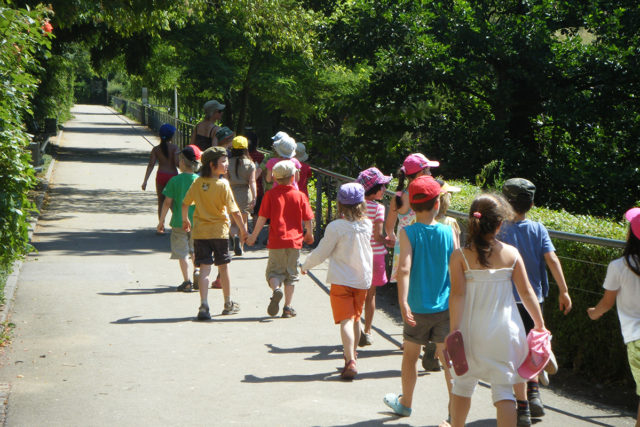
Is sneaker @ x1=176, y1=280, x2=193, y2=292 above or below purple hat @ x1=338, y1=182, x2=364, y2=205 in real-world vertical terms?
below

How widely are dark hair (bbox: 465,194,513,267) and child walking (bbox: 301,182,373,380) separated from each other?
1910mm

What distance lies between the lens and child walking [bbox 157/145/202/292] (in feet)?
29.5

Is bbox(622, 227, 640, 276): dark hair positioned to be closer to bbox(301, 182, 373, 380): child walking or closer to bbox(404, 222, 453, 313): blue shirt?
bbox(404, 222, 453, 313): blue shirt

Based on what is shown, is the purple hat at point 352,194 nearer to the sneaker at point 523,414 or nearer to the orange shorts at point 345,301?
the orange shorts at point 345,301

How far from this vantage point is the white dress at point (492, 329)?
4348 millimetres

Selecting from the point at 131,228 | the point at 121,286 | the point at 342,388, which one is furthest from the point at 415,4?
the point at 342,388

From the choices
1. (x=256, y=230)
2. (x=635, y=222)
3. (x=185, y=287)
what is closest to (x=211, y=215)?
(x=256, y=230)

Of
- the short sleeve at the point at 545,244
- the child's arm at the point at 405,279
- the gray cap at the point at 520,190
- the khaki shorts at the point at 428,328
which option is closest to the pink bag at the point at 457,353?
the child's arm at the point at 405,279

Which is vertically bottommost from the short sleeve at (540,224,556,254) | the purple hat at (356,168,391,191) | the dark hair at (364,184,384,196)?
the short sleeve at (540,224,556,254)

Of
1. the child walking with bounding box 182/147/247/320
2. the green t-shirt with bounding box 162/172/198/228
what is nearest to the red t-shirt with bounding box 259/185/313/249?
the child walking with bounding box 182/147/247/320

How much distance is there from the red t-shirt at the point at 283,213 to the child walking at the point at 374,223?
100 cm

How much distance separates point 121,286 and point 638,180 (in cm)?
768

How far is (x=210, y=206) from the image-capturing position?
26.6ft

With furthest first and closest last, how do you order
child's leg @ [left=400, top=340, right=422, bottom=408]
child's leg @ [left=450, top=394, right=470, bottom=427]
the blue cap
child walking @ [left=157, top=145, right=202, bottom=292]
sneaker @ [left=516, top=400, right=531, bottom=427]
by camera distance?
the blue cap → child walking @ [left=157, top=145, right=202, bottom=292] → child's leg @ [left=400, top=340, right=422, bottom=408] → sneaker @ [left=516, top=400, right=531, bottom=427] → child's leg @ [left=450, top=394, right=470, bottom=427]
